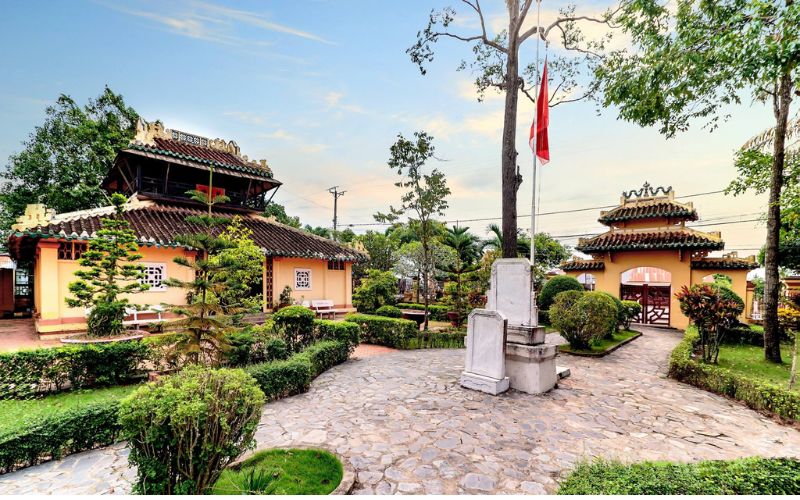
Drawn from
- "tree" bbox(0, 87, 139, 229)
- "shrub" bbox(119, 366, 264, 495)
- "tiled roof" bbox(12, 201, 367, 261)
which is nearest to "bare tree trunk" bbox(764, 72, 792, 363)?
"shrub" bbox(119, 366, 264, 495)

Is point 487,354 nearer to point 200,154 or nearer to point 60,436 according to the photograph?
point 60,436

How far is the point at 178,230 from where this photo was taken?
48.3 feet

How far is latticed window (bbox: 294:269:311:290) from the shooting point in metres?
18.2

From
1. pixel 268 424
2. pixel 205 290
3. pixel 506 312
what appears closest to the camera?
pixel 268 424

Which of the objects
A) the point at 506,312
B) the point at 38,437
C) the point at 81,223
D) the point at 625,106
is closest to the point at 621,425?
the point at 506,312

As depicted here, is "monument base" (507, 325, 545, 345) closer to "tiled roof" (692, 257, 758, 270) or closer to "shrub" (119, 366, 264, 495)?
"shrub" (119, 366, 264, 495)

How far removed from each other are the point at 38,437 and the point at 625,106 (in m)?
11.8

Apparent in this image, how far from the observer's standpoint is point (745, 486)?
115 inches

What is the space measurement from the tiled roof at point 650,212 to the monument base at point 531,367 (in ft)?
48.8

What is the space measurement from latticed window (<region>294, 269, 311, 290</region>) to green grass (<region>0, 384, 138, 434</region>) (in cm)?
1098

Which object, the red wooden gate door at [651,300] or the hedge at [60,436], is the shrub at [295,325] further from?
the red wooden gate door at [651,300]

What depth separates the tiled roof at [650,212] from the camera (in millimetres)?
17344

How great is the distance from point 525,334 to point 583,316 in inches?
183

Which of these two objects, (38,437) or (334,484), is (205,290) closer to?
(38,437)
